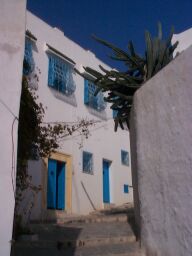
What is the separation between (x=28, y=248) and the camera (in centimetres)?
513

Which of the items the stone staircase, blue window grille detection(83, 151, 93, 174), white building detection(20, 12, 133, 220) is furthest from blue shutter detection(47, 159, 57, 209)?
the stone staircase

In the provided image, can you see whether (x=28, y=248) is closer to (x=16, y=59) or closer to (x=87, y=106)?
(x=16, y=59)

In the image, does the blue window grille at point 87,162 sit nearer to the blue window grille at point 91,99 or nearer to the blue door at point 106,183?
the blue door at point 106,183

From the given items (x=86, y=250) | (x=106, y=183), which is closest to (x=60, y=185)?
(x=106, y=183)

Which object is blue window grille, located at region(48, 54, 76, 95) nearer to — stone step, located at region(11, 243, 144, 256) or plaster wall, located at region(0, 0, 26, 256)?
stone step, located at region(11, 243, 144, 256)

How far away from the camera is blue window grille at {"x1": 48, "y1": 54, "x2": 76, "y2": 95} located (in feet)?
37.7

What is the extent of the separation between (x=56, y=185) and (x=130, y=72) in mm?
5459

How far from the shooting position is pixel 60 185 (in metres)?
11.1

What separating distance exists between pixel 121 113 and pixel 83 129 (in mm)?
5424

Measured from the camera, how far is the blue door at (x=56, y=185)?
10.5 meters

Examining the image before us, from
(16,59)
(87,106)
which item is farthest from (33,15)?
→ (16,59)

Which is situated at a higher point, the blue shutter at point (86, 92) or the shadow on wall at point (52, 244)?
the blue shutter at point (86, 92)

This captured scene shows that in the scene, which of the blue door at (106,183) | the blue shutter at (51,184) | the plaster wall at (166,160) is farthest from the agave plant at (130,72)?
the blue door at (106,183)

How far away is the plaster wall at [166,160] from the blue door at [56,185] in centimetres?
552
